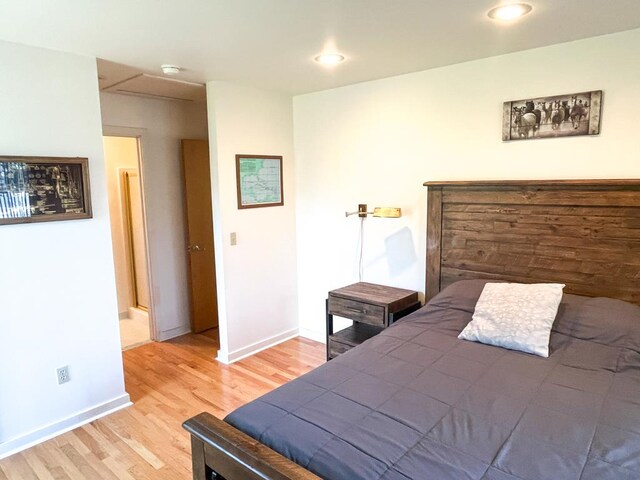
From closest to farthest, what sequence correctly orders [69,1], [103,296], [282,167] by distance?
1. [69,1]
2. [103,296]
3. [282,167]

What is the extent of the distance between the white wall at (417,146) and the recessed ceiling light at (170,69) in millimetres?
1287

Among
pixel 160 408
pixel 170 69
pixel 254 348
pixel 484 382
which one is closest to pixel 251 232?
pixel 254 348

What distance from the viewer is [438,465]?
1290mm

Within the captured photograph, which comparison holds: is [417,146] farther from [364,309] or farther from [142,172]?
[142,172]

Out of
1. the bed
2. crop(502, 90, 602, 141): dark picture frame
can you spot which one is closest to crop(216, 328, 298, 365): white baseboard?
the bed

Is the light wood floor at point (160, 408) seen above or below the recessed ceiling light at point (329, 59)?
below

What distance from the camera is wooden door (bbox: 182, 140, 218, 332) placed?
4230 mm

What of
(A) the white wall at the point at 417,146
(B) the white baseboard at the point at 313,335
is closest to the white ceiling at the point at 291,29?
(A) the white wall at the point at 417,146

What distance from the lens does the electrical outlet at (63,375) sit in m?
2.62

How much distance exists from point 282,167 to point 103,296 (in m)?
1.89

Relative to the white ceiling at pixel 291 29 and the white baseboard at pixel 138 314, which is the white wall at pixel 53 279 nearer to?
the white ceiling at pixel 291 29

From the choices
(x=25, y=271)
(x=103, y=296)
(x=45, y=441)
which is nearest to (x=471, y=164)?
(x=103, y=296)

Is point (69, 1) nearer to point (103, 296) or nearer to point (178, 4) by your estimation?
point (178, 4)

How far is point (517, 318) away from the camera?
7.14 feet
